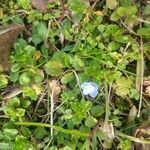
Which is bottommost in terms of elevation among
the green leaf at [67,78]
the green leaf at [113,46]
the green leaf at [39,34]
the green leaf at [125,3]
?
the green leaf at [67,78]

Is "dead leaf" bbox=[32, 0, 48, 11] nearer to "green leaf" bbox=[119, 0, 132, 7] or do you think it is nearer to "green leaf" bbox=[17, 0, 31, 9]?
"green leaf" bbox=[17, 0, 31, 9]

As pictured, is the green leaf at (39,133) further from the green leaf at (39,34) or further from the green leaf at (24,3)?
the green leaf at (24,3)

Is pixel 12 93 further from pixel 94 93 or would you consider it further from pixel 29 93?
pixel 94 93

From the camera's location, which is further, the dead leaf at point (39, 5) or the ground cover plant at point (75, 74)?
the dead leaf at point (39, 5)

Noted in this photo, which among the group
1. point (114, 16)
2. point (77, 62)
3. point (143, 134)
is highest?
point (114, 16)

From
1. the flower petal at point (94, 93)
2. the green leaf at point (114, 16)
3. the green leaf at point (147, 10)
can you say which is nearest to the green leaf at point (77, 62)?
the flower petal at point (94, 93)

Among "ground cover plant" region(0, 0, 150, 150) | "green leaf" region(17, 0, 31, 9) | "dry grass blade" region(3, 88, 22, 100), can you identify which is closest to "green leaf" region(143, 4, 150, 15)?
"ground cover plant" region(0, 0, 150, 150)

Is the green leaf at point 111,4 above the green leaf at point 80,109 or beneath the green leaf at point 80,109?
above

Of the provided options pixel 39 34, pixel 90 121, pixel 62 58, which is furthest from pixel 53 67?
pixel 90 121
